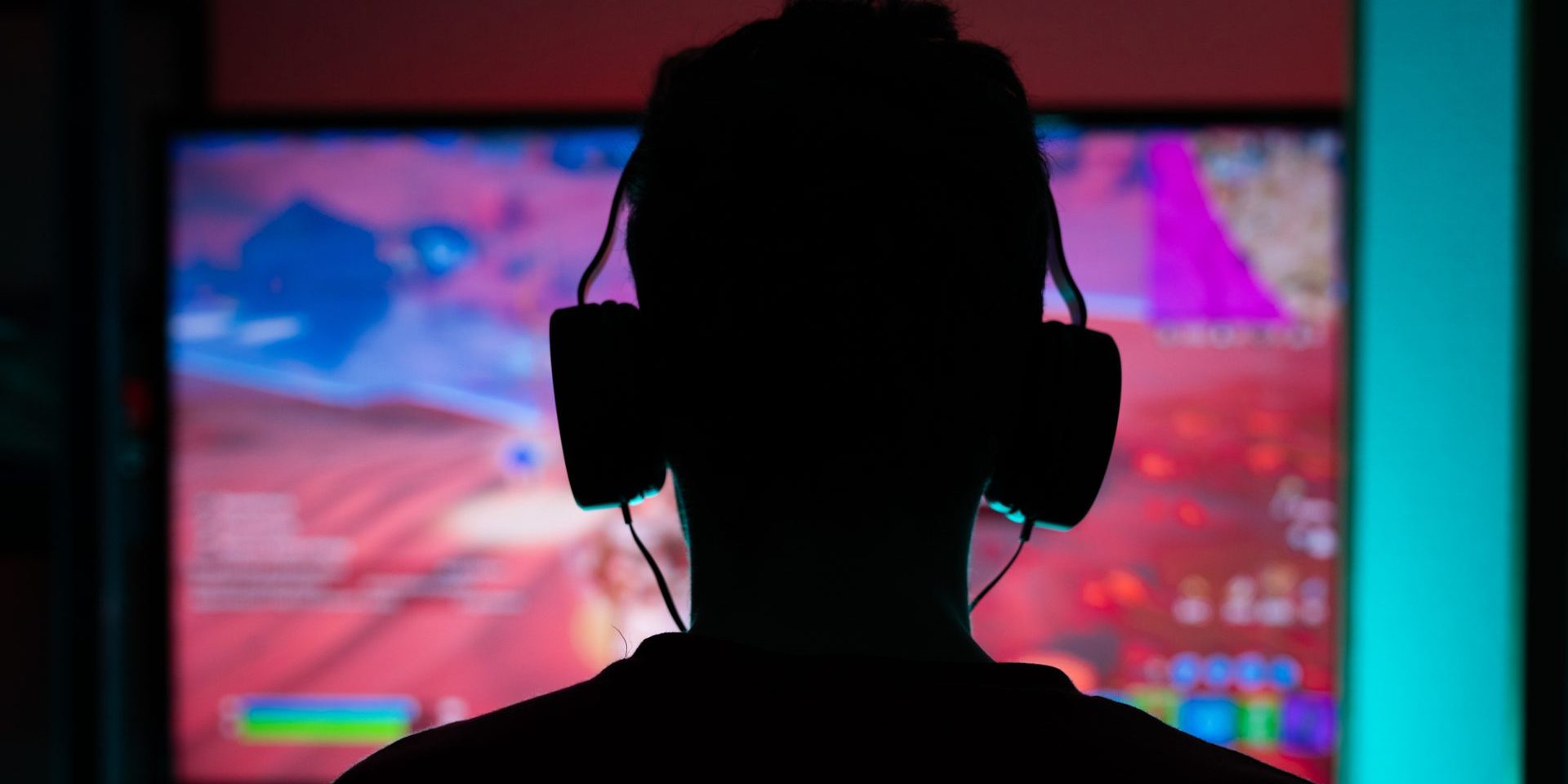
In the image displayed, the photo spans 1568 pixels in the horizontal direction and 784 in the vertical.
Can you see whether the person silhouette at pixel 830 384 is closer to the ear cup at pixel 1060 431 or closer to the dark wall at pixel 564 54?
the ear cup at pixel 1060 431

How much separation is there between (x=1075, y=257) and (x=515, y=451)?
3.10 feet

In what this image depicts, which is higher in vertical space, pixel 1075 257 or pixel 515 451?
pixel 1075 257

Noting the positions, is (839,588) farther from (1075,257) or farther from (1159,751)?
(1075,257)

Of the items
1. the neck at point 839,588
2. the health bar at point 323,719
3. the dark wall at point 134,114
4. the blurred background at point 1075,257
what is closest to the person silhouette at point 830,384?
the neck at point 839,588

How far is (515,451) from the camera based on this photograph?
1700mm

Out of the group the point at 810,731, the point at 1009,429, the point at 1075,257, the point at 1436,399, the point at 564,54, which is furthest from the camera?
the point at 564,54

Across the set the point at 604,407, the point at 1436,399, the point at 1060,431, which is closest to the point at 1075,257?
the point at 1436,399

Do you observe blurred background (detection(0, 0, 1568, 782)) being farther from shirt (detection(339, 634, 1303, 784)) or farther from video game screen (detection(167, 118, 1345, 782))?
shirt (detection(339, 634, 1303, 784))

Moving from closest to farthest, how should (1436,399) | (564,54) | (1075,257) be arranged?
(1436,399) < (1075,257) < (564,54)

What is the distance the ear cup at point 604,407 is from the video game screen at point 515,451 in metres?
0.96

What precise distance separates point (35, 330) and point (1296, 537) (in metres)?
2.11

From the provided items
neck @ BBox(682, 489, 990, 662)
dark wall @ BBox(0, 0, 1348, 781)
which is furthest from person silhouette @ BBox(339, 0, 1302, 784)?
dark wall @ BBox(0, 0, 1348, 781)

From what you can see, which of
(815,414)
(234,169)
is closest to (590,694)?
(815,414)

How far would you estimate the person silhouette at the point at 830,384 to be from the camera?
1.73 feet
